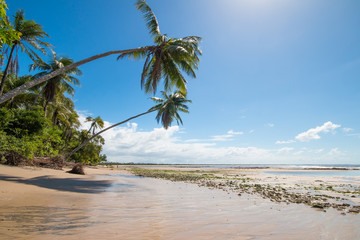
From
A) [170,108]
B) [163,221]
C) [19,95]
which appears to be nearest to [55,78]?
[19,95]

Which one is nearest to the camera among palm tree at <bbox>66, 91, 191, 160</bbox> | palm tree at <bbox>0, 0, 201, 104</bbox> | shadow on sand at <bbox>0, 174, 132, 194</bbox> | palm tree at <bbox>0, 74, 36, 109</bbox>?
shadow on sand at <bbox>0, 174, 132, 194</bbox>

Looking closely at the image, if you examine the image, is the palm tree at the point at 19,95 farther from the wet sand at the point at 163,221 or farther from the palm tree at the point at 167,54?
the wet sand at the point at 163,221

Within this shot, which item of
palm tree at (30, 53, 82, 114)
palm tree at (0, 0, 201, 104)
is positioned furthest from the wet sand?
palm tree at (30, 53, 82, 114)

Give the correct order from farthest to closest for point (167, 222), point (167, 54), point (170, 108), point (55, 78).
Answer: point (170, 108)
point (55, 78)
point (167, 54)
point (167, 222)

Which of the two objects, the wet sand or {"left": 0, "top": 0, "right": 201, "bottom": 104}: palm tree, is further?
{"left": 0, "top": 0, "right": 201, "bottom": 104}: palm tree

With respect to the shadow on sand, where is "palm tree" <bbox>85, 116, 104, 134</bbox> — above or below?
above

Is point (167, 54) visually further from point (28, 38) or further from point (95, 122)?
point (95, 122)

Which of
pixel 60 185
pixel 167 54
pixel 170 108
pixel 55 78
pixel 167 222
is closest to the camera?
pixel 167 222

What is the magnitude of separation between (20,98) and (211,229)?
27.1 metres

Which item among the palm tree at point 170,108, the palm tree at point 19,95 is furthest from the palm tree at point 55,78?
the palm tree at point 170,108

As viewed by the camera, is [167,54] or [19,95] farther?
[19,95]

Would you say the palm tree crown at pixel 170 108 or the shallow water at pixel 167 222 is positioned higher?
the palm tree crown at pixel 170 108

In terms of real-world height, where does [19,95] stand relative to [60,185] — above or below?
above

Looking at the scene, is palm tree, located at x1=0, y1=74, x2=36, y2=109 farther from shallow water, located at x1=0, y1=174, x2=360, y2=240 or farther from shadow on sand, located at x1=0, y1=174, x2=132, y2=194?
shallow water, located at x1=0, y1=174, x2=360, y2=240
